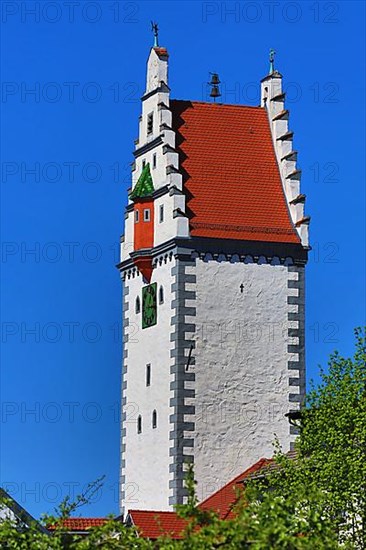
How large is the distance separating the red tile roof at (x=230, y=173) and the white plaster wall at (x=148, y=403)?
2.50 metres

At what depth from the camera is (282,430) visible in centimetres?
6078

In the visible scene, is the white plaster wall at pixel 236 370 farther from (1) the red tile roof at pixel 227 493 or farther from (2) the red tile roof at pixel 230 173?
(2) the red tile roof at pixel 230 173

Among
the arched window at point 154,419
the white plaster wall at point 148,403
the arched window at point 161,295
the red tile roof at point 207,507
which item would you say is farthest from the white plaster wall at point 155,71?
the red tile roof at point 207,507

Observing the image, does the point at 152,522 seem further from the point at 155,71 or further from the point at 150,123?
the point at 155,71

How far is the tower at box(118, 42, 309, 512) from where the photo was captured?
2367 inches

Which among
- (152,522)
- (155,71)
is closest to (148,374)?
(152,522)

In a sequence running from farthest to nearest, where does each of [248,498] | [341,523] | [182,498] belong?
[182,498]
[341,523]
[248,498]

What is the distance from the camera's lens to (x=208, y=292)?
60.8m

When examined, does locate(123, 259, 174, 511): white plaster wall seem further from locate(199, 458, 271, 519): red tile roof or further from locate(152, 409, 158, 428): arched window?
locate(199, 458, 271, 519): red tile roof

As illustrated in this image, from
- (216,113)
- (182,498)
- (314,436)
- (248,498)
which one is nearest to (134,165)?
(216,113)

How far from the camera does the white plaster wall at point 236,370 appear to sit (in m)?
60.0

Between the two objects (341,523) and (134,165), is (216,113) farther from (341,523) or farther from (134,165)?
(341,523)

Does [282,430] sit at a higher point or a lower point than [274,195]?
lower

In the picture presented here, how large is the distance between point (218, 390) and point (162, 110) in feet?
32.2
